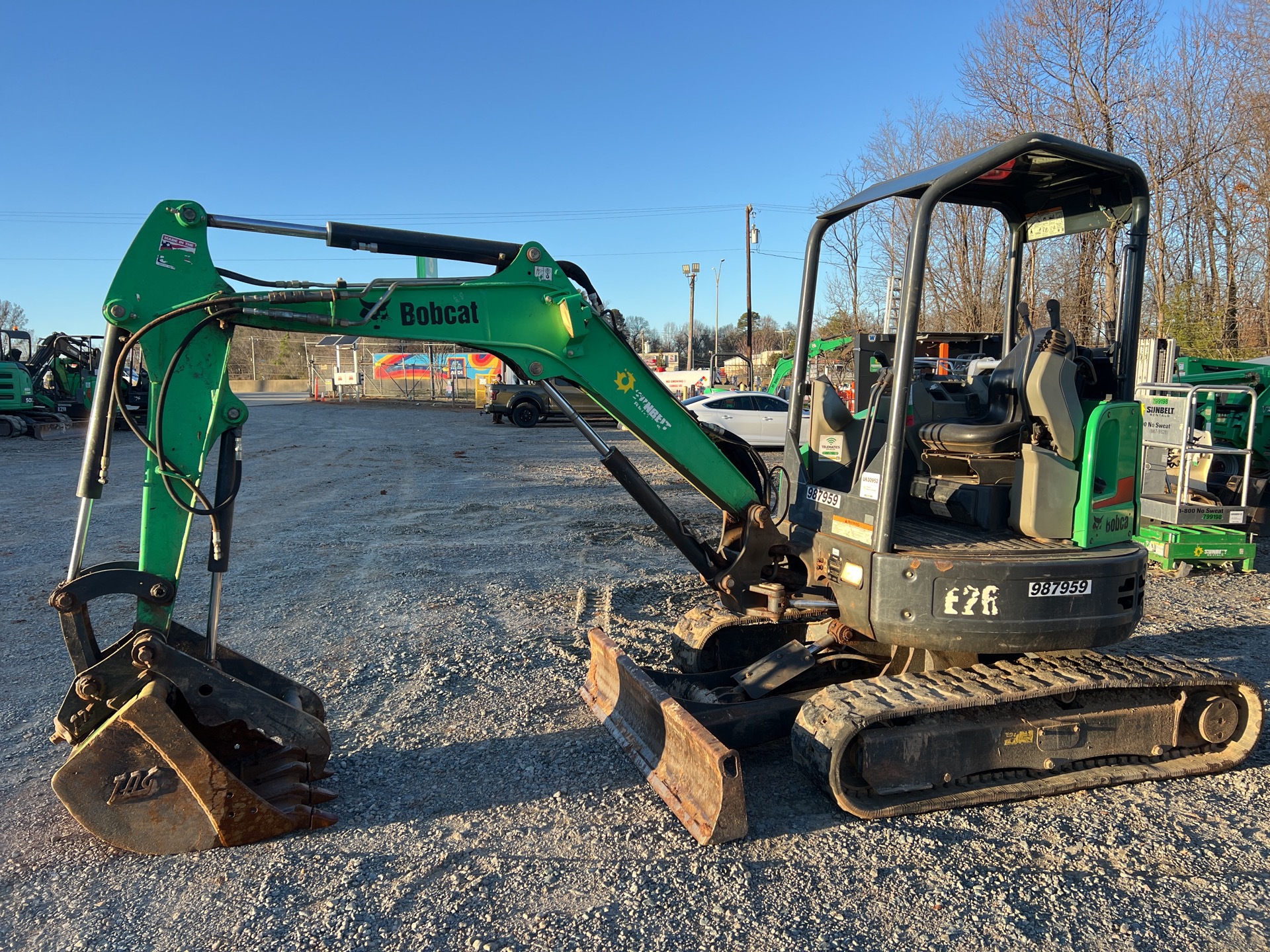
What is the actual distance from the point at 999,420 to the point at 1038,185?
145cm

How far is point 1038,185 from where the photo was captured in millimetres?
4777

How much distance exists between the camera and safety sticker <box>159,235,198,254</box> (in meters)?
3.45

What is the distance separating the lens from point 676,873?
3.37 metres

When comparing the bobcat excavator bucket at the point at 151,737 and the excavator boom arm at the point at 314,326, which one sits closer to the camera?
the bobcat excavator bucket at the point at 151,737

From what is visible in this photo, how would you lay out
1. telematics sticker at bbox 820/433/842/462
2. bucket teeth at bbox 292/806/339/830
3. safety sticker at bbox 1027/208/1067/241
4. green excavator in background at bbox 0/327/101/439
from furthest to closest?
green excavator in background at bbox 0/327/101/439 < safety sticker at bbox 1027/208/1067/241 < telematics sticker at bbox 820/433/842/462 < bucket teeth at bbox 292/806/339/830

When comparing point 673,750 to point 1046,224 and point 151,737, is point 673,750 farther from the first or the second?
point 1046,224

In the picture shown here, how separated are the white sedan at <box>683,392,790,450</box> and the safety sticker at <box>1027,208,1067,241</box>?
14605 mm

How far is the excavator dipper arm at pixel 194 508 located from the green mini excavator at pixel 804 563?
1 cm

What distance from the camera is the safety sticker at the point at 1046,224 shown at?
492 cm

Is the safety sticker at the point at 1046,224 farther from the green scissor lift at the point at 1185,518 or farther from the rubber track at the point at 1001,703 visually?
the green scissor lift at the point at 1185,518

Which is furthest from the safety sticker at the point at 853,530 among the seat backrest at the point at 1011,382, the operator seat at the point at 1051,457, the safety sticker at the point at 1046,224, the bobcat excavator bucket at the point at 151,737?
the bobcat excavator bucket at the point at 151,737

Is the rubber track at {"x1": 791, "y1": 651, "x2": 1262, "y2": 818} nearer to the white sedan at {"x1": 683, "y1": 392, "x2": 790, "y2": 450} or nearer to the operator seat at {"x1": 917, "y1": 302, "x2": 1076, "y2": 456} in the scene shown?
the operator seat at {"x1": 917, "y1": 302, "x2": 1076, "y2": 456}

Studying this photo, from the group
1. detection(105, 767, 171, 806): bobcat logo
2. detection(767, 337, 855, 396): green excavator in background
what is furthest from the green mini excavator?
detection(767, 337, 855, 396): green excavator in background

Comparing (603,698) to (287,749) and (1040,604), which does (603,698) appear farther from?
(1040,604)
